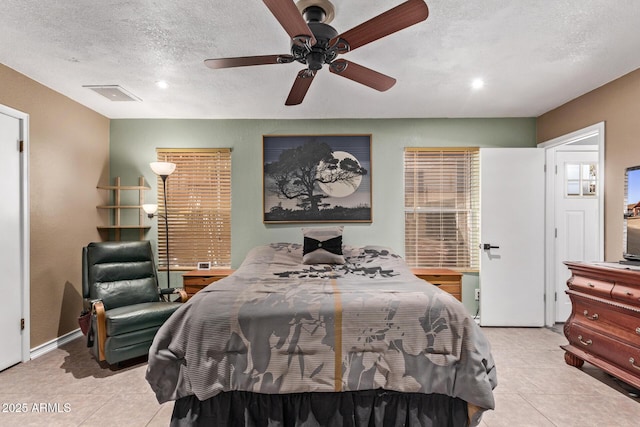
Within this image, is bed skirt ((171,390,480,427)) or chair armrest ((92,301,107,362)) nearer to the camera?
bed skirt ((171,390,480,427))

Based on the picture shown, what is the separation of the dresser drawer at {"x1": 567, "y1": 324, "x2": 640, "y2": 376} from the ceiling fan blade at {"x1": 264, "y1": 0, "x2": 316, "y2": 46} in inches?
117

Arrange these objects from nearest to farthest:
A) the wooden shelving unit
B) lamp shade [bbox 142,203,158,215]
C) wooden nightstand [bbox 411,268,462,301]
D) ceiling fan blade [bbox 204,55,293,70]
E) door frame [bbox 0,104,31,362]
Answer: ceiling fan blade [bbox 204,55,293,70] → door frame [bbox 0,104,31,362] → wooden nightstand [bbox 411,268,462,301] → lamp shade [bbox 142,203,158,215] → the wooden shelving unit

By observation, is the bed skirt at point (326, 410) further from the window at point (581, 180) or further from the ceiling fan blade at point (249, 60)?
the window at point (581, 180)

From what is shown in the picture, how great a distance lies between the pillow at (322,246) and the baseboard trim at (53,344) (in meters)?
2.54

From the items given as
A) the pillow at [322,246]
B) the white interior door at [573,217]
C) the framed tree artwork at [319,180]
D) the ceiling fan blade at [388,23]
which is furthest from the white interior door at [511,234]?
the ceiling fan blade at [388,23]

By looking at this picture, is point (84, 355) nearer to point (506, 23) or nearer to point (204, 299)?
point (204, 299)

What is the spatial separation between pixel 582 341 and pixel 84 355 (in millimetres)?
4398

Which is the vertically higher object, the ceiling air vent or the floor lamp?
the ceiling air vent

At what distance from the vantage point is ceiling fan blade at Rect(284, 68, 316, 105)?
2130mm

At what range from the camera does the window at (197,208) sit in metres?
4.22

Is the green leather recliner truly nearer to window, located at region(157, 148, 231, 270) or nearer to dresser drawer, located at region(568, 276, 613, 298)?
window, located at region(157, 148, 231, 270)

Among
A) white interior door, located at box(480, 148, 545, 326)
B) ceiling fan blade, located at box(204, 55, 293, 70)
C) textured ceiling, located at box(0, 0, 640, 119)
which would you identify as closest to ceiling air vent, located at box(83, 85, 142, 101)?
textured ceiling, located at box(0, 0, 640, 119)

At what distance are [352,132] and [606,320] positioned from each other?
119 inches

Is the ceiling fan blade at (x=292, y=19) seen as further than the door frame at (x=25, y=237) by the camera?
No
